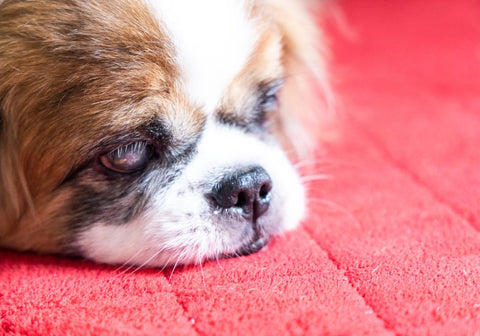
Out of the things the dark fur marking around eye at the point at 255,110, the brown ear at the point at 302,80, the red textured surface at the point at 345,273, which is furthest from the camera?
the brown ear at the point at 302,80

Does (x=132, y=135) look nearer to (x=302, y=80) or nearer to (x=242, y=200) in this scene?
(x=242, y=200)

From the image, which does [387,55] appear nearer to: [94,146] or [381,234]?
[381,234]

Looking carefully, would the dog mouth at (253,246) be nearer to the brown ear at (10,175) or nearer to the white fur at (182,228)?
the white fur at (182,228)

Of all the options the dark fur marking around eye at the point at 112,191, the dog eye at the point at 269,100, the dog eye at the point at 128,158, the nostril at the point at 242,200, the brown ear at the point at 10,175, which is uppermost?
the brown ear at the point at 10,175

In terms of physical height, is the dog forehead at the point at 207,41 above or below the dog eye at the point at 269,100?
above

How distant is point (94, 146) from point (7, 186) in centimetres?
23

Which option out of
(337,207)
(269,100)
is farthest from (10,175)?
(337,207)

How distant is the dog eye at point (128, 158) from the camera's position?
4.33ft

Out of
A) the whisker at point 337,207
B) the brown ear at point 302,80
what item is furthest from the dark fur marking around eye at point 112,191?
the brown ear at point 302,80

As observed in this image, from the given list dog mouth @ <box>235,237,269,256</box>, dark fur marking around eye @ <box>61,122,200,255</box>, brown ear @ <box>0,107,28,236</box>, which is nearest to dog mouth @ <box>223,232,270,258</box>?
dog mouth @ <box>235,237,269,256</box>

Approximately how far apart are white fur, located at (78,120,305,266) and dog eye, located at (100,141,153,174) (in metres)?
0.08

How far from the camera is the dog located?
1279 millimetres

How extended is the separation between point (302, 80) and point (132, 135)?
0.79 m

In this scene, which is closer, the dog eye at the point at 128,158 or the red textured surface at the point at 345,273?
the red textured surface at the point at 345,273
